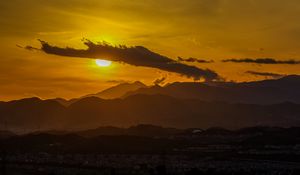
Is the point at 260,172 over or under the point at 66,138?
under

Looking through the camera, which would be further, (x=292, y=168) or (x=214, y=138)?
(x=214, y=138)

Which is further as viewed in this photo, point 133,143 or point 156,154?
point 133,143

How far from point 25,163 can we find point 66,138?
2168 inches

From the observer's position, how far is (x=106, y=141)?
485ft

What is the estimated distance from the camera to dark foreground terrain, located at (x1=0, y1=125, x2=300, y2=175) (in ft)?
283

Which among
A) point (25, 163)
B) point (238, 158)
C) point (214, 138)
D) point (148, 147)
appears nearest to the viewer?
point (25, 163)

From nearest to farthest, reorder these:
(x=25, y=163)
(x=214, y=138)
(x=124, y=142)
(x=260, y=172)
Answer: (x=260, y=172) < (x=25, y=163) < (x=124, y=142) < (x=214, y=138)

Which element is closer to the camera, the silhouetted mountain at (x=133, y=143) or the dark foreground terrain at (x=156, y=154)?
the dark foreground terrain at (x=156, y=154)

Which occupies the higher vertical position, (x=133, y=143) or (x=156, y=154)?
(x=133, y=143)

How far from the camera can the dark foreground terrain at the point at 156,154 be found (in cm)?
8631

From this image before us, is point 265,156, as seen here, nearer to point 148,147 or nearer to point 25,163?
point 148,147

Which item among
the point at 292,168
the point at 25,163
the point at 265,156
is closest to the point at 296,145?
the point at 265,156

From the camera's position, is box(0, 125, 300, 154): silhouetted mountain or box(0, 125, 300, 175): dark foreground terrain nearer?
box(0, 125, 300, 175): dark foreground terrain

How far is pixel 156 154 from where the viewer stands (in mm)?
119750
